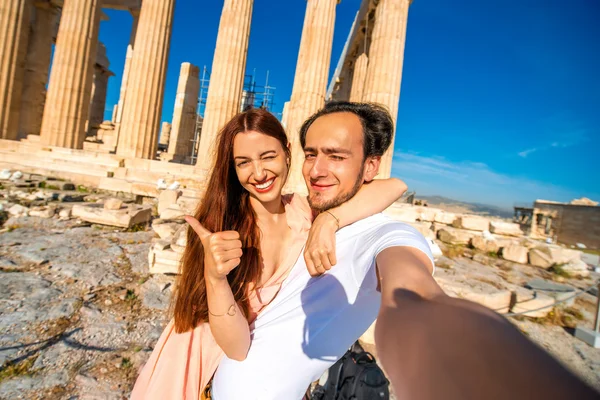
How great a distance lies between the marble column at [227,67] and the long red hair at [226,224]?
966 cm

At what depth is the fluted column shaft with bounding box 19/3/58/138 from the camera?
14531mm

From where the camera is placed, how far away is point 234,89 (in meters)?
11.0

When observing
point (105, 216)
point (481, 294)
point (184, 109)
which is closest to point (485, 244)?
point (481, 294)

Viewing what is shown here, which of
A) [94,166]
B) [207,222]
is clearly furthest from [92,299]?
[94,166]

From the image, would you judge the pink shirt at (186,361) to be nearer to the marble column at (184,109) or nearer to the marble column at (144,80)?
the marble column at (144,80)

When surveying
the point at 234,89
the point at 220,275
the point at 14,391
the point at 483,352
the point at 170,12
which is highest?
the point at 170,12

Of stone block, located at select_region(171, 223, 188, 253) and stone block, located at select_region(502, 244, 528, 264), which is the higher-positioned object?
stone block, located at select_region(502, 244, 528, 264)

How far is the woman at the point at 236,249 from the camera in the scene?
1096mm

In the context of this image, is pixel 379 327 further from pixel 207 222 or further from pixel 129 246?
pixel 129 246

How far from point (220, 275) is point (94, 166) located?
37.5ft

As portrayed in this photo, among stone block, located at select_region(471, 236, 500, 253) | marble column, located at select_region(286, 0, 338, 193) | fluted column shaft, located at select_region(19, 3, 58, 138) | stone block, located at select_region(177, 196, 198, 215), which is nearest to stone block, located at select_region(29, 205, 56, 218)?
stone block, located at select_region(177, 196, 198, 215)

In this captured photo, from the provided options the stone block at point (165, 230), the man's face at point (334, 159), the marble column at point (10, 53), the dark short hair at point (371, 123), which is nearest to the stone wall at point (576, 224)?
the stone block at point (165, 230)

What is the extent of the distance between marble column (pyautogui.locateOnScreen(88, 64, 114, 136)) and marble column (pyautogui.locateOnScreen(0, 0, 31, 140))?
→ 5674mm

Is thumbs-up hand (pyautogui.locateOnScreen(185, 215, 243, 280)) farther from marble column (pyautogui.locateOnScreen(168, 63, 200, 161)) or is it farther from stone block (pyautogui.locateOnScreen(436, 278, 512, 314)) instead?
marble column (pyautogui.locateOnScreen(168, 63, 200, 161))
